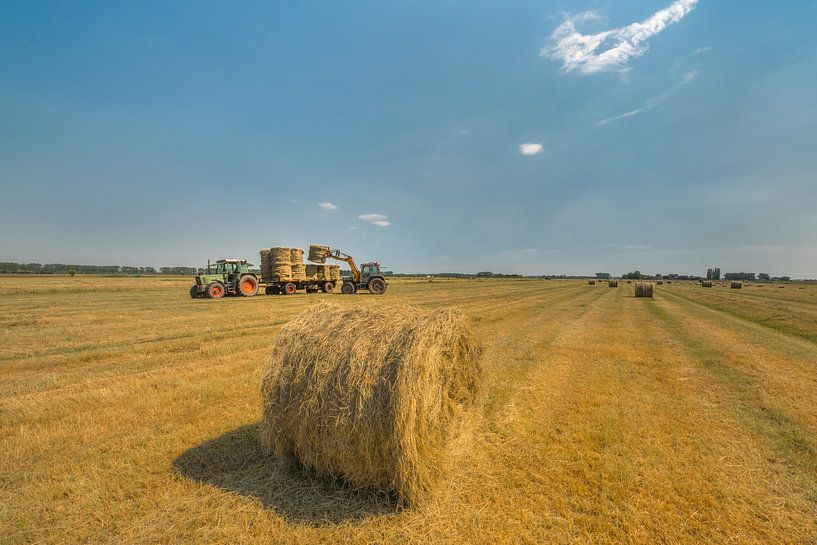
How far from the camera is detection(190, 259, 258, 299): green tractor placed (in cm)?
2316

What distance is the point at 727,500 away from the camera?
3.38m

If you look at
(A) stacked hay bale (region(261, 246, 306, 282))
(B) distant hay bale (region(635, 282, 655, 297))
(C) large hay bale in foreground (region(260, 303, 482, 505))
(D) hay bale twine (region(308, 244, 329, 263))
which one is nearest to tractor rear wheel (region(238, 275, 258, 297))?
(A) stacked hay bale (region(261, 246, 306, 282))

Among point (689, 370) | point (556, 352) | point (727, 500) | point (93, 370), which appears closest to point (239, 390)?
point (93, 370)

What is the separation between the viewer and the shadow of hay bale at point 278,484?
10.7ft

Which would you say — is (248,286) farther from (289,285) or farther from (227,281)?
(289,285)

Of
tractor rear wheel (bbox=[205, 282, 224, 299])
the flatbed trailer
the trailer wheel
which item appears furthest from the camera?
the trailer wheel

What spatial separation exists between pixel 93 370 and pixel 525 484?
27.1ft

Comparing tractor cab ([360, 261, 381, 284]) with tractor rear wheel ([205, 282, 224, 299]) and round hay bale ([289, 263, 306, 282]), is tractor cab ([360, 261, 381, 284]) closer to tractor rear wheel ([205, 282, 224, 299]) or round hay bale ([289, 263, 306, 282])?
round hay bale ([289, 263, 306, 282])

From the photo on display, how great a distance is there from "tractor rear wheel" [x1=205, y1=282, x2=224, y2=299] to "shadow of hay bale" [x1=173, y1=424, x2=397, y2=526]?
21.3 metres

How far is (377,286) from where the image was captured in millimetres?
29031

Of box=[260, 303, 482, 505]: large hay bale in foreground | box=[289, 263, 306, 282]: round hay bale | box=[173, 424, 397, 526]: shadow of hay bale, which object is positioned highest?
box=[289, 263, 306, 282]: round hay bale

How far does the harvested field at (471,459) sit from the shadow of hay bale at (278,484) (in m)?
0.02

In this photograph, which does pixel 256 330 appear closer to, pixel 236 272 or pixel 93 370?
pixel 93 370

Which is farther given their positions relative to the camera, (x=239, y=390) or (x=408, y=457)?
(x=239, y=390)
